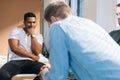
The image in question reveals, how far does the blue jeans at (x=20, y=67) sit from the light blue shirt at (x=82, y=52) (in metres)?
1.53

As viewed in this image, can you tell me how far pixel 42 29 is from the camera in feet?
19.8

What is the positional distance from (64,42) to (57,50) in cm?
6

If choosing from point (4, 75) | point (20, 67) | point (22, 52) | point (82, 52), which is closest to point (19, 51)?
point (22, 52)

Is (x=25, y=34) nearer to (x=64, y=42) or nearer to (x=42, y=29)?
(x=64, y=42)

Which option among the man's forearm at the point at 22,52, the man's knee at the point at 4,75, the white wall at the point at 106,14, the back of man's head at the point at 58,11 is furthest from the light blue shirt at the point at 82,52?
the man's forearm at the point at 22,52

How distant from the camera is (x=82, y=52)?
1474 millimetres

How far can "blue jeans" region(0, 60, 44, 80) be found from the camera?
2.98 meters

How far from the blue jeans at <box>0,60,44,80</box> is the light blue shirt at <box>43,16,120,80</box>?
1.53 m

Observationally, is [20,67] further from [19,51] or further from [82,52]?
[82,52]

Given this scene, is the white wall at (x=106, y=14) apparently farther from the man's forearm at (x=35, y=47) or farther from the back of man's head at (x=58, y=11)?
the back of man's head at (x=58, y=11)

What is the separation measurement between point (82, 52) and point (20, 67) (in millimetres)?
1711

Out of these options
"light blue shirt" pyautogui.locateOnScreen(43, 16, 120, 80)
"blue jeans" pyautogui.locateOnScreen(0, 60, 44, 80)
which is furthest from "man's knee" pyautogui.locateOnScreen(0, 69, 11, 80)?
"light blue shirt" pyautogui.locateOnScreen(43, 16, 120, 80)

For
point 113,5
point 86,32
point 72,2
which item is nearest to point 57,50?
point 86,32

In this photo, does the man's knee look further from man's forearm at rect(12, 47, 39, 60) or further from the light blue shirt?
the light blue shirt
